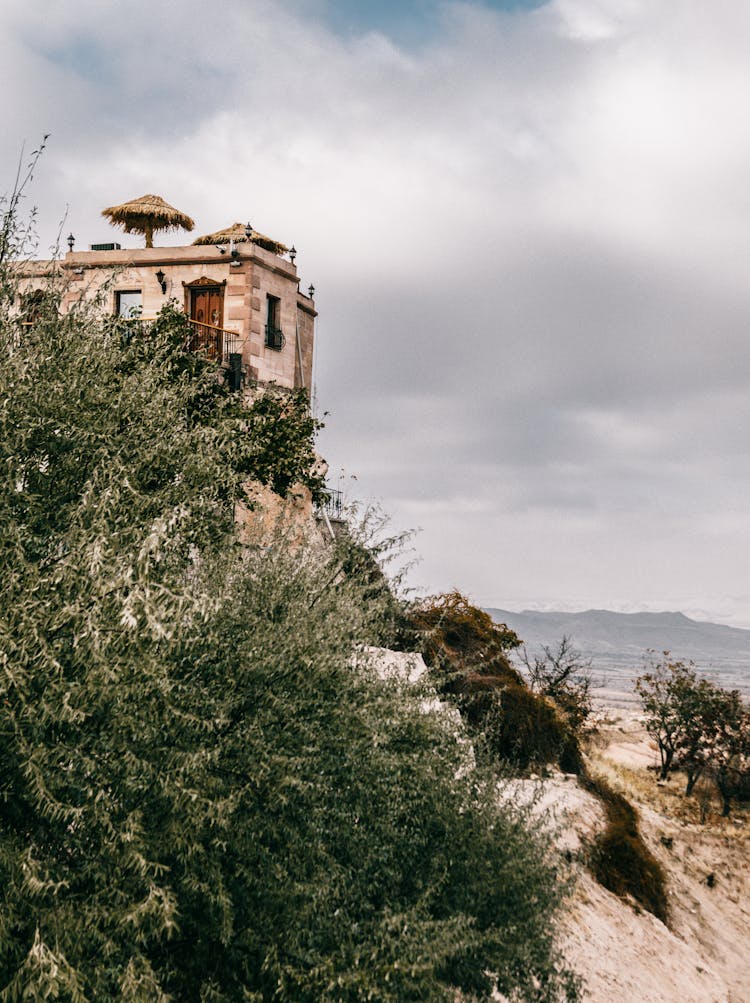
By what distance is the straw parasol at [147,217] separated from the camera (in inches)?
1549

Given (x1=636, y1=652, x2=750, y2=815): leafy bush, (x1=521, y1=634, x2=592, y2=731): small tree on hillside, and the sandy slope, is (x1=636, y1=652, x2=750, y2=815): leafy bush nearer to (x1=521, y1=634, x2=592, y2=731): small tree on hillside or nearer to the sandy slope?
(x1=521, y1=634, x2=592, y2=731): small tree on hillside

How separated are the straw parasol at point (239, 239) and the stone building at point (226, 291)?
0.14 feet

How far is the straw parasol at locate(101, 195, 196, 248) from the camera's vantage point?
1549 inches

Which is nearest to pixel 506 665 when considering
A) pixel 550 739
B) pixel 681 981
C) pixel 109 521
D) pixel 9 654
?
pixel 550 739

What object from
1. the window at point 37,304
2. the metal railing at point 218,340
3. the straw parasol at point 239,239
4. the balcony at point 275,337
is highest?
the straw parasol at point 239,239

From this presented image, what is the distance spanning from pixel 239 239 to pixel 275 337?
4642 millimetres

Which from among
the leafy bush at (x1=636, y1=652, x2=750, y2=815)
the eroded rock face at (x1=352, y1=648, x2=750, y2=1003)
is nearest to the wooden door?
the eroded rock face at (x1=352, y1=648, x2=750, y2=1003)

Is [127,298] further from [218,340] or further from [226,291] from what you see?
[218,340]

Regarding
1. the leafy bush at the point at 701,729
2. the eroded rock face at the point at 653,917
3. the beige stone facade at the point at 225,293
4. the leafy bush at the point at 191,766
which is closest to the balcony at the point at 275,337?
the beige stone facade at the point at 225,293

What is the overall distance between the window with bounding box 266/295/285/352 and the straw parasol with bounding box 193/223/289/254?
110 inches

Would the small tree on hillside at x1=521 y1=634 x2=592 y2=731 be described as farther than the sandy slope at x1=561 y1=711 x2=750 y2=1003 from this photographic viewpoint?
Yes

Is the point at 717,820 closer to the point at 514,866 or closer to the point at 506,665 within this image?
the point at 506,665

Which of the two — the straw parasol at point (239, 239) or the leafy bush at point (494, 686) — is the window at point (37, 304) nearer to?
the leafy bush at point (494, 686)

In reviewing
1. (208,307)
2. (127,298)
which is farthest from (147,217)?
(208,307)
